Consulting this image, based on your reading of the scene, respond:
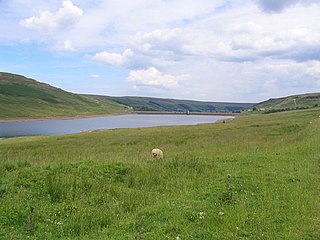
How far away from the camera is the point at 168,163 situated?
18.2m

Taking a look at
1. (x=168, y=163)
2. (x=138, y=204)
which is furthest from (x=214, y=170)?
(x=138, y=204)

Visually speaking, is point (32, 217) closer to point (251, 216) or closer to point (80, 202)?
point (80, 202)

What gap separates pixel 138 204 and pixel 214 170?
6154mm

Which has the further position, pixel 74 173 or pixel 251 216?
pixel 74 173

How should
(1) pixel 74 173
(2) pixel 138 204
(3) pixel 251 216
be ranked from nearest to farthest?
(3) pixel 251 216
(2) pixel 138 204
(1) pixel 74 173

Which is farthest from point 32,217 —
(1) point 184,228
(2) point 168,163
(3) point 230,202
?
(2) point 168,163

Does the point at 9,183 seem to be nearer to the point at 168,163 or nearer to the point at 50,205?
A: the point at 50,205

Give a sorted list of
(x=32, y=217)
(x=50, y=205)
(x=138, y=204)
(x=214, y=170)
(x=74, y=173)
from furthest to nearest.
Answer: (x=214, y=170)
(x=74, y=173)
(x=138, y=204)
(x=50, y=205)
(x=32, y=217)

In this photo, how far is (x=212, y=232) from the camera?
9.01 metres

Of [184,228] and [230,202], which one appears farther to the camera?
[230,202]

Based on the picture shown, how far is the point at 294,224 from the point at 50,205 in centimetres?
705

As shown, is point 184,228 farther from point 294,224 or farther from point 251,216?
point 294,224

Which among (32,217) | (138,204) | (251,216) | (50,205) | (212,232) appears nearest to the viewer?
(212,232)

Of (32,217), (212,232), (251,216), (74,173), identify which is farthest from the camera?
(74,173)
